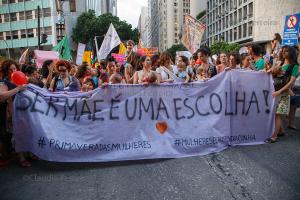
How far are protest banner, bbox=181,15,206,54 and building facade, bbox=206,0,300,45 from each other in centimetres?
3971

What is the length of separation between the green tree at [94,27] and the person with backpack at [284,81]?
47.7 meters

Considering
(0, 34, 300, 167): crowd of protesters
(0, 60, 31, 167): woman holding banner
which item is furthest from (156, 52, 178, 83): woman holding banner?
(0, 60, 31, 167): woman holding banner

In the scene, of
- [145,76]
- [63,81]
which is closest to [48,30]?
[63,81]

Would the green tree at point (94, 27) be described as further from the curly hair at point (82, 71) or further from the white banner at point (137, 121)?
the white banner at point (137, 121)

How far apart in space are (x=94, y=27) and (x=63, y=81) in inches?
1929

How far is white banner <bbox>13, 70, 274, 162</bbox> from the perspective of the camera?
4.90 meters

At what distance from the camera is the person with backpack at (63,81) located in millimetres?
5891

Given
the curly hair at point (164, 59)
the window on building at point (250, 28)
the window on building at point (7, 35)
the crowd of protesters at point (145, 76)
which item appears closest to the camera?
the crowd of protesters at point (145, 76)

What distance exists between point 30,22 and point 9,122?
5230 cm

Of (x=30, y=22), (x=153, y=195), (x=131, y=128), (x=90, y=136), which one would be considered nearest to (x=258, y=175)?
(x=153, y=195)

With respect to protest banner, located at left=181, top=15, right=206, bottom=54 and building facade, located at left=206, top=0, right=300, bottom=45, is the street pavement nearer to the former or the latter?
protest banner, located at left=181, top=15, right=206, bottom=54

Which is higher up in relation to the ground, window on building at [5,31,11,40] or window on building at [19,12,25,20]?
window on building at [19,12,25,20]

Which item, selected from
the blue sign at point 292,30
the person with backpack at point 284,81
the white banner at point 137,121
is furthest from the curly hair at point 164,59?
the blue sign at point 292,30

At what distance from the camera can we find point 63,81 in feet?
19.6
